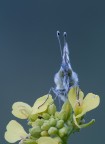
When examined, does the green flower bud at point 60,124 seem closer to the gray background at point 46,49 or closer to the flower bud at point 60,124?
the flower bud at point 60,124

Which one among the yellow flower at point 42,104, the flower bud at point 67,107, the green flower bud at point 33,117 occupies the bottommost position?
the flower bud at point 67,107

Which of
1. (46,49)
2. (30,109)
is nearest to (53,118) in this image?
(30,109)

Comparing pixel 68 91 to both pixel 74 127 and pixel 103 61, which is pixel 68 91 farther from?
pixel 103 61

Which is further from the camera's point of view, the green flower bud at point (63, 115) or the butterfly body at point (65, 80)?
the green flower bud at point (63, 115)

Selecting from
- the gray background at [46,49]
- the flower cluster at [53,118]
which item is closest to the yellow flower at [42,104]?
the flower cluster at [53,118]

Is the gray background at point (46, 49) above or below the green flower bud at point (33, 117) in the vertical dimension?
above

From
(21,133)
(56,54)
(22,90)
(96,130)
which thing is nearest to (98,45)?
(56,54)

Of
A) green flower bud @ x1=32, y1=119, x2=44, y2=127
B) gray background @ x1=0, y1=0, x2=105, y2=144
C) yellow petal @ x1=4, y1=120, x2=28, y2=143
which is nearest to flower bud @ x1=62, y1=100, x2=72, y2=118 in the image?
green flower bud @ x1=32, y1=119, x2=44, y2=127
